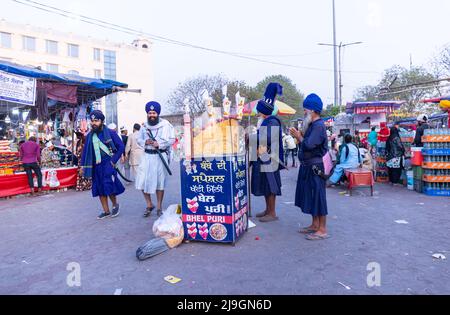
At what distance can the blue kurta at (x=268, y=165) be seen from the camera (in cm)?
495

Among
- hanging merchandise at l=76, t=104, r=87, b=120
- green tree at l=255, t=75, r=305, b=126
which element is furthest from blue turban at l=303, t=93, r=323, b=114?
green tree at l=255, t=75, r=305, b=126

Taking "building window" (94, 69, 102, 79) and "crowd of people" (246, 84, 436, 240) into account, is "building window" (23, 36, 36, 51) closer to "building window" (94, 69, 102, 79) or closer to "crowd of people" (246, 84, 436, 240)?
"building window" (94, 69, 102, 79)

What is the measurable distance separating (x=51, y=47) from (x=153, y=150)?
153 ft

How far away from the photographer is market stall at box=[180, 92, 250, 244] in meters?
4.02

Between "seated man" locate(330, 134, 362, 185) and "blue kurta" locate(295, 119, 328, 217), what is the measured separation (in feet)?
13.5

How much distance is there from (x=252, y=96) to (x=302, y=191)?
28544 millimetres

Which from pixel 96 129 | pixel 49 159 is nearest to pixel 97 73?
pixel 49 159

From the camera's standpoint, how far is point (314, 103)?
14.4 ft

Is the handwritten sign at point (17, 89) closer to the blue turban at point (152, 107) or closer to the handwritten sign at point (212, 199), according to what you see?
the blue turban at point (152, 107)

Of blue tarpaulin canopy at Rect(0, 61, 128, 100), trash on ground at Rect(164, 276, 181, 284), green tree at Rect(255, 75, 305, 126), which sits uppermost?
Result: green tree at Rect(255, 75, 305, 126)

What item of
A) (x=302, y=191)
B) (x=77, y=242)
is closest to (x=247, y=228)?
(x=302, y=191)

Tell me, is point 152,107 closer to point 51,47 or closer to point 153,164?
point 153,164

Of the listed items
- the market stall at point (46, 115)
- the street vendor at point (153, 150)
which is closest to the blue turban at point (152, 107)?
the street vendor at point (153, 150)
